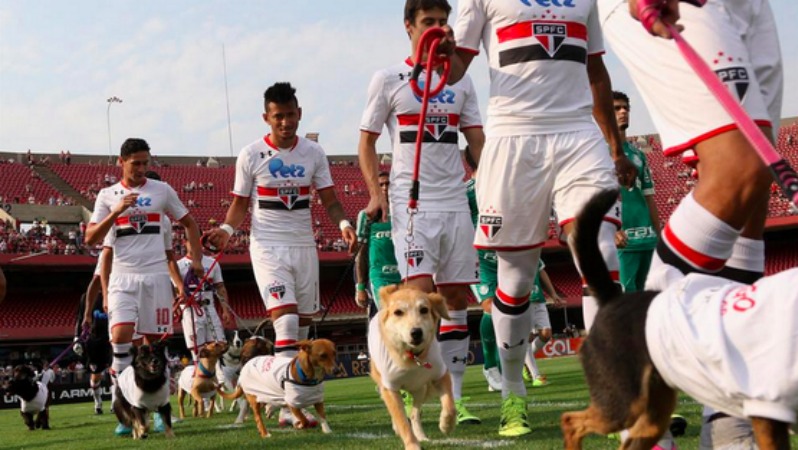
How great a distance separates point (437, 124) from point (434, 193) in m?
0.55

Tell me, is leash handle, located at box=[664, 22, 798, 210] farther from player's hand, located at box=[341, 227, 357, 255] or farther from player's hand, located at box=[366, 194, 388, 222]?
player's hand, located at box=[341, 227, 357, 255]

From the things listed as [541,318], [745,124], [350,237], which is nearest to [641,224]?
[350,237]


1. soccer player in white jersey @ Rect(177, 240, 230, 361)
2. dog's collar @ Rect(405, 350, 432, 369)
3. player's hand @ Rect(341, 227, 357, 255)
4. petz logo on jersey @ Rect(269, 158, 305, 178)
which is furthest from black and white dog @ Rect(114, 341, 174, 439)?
soccer player in white jersey @ Rect(177, 240, 230, 361)

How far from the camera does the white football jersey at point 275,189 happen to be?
8.23m

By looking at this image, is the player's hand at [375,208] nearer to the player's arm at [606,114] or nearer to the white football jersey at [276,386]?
the player's arm at [606,114]

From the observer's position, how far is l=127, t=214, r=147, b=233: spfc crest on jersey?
960 centimetres

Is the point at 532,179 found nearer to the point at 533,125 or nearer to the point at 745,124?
the point at 533,125

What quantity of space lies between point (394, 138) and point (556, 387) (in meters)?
5.22

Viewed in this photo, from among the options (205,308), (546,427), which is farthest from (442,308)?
(205,308)

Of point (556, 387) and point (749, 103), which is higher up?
point (749, 103)

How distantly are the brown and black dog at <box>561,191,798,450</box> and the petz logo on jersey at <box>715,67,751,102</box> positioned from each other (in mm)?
563

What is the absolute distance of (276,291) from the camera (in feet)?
26.4

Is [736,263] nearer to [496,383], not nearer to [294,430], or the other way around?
[294,430]

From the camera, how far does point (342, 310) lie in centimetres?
4291
